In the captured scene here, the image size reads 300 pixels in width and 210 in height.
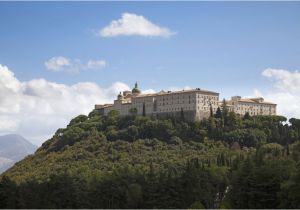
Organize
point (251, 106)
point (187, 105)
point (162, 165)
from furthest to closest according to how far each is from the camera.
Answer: point (251, 106)
point (187, 105)
point (162, 165)

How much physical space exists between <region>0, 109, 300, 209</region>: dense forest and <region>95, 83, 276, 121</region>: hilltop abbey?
4.57 m

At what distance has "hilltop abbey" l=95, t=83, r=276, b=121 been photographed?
495 feet

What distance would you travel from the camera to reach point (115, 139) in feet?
500

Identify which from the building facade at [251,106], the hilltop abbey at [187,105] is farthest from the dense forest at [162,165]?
the building facade at [251,106]

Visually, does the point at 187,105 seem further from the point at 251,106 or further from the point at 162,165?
the point at 162,165

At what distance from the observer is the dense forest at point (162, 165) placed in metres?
63.0

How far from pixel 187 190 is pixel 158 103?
303ft

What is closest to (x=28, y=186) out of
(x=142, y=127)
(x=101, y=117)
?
(x=142, y=127)

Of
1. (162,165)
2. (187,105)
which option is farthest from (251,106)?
(162,165)

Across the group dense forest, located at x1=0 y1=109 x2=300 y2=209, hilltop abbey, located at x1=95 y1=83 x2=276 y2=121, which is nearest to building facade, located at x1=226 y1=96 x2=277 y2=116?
hilltop abbey, located at x1=95 y1=83 x2=276 y2=121

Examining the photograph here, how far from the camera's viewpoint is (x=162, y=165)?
120875 mm

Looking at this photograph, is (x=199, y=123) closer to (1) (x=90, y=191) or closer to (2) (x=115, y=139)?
(2) (x=115, y=139)

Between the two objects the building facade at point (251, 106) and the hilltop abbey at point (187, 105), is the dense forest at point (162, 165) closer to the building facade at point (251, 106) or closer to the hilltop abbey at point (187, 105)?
the hilltop abbey at point (187, 105)

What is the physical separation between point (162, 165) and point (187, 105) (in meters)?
34.4
